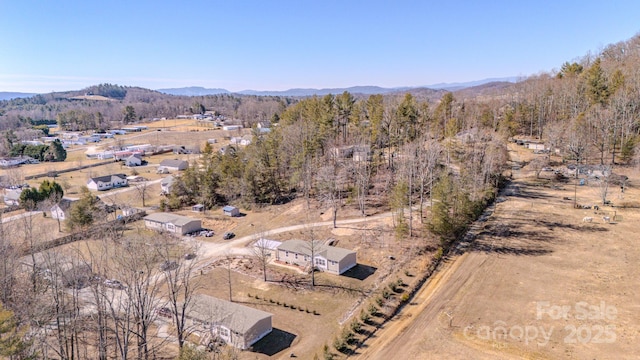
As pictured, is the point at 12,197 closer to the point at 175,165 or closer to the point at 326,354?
the point at 175,165

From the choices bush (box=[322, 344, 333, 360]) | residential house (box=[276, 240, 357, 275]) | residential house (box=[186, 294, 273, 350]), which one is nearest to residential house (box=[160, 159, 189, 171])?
residential house (box=[276, 240, 357, 275])

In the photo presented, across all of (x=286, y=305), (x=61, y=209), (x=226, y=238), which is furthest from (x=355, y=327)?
(x=61, y=209)

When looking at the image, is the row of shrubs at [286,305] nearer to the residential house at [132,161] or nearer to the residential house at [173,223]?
the residential house at [173,223]

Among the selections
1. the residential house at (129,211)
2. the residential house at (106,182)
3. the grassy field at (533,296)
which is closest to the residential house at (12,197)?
the residential house at (106,182)

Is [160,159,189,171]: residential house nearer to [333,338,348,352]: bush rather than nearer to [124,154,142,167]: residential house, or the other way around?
[124,154,142,167]: residential house

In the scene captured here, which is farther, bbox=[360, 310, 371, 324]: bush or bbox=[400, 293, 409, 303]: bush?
bbox=[400, 293, 409, 303]: bush

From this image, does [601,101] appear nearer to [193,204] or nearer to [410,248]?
[410,248]
